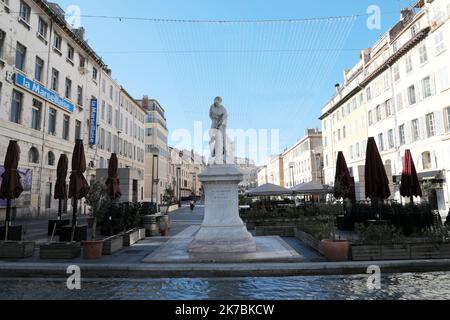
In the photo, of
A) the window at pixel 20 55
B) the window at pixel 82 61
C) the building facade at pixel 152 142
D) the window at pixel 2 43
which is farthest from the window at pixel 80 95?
the building facade at pixel 152 142

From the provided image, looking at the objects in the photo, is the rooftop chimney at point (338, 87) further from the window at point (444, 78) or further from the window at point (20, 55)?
the window at point (20, 55)

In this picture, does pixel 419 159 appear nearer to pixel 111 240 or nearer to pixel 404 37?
pixel 404 37

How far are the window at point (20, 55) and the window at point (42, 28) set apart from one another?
2.94 meters

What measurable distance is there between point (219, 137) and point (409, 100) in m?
28.0

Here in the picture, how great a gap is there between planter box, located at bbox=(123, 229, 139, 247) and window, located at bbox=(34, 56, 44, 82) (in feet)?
64.3

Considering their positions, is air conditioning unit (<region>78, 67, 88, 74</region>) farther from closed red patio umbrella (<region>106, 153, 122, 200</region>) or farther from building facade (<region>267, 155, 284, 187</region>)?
building facade (<region>267, 155, 284, 187</region>)

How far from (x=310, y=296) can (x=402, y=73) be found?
33.9 meters

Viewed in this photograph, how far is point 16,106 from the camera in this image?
78.6ft

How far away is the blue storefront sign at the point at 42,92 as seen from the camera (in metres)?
23.8

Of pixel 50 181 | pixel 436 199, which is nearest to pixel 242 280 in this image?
pixel 50 181

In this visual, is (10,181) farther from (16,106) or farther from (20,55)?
(20,55)

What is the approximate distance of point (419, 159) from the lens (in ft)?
99.6
